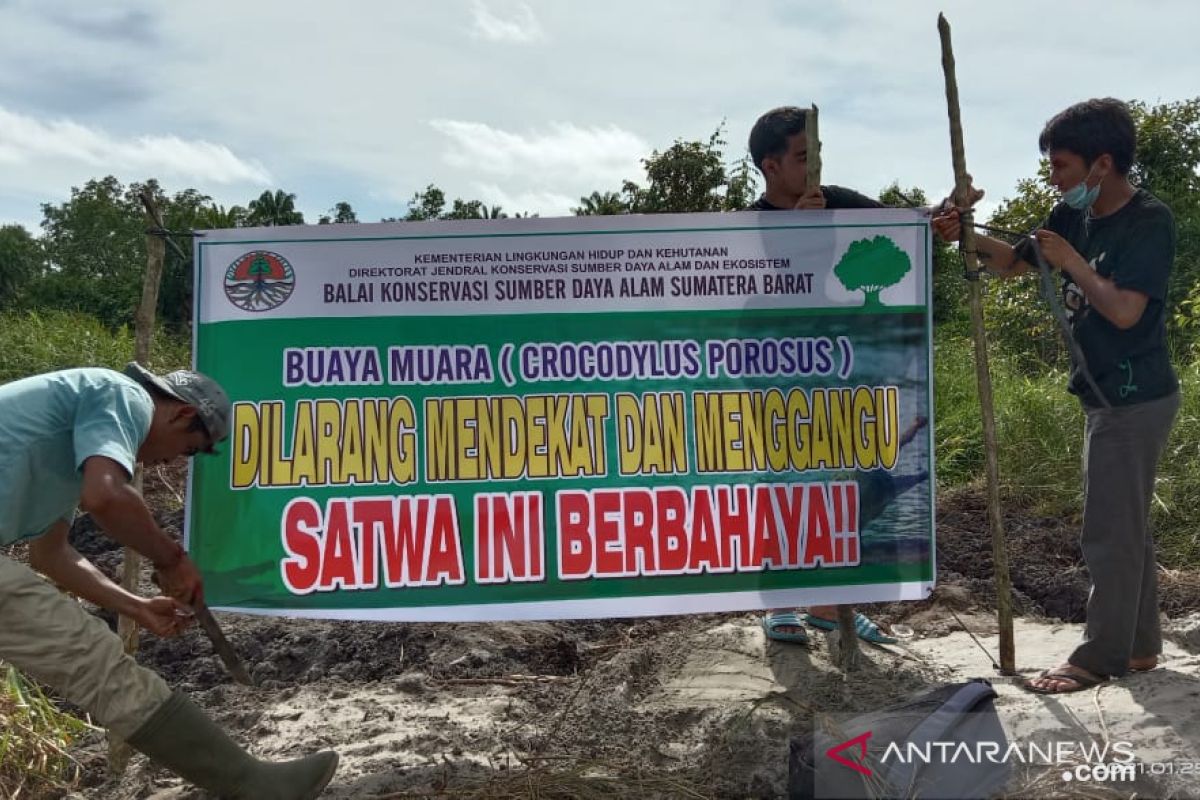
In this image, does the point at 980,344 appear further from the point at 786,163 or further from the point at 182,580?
the point at 182,580

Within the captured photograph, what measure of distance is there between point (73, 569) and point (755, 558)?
83.9 inches

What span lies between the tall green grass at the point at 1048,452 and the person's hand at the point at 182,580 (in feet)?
15.4

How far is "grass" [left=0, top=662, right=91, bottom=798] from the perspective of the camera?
2951mm

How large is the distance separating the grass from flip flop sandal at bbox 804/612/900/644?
2.73 m

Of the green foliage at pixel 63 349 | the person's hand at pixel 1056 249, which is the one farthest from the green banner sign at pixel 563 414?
the green foliage at pixel 63 349

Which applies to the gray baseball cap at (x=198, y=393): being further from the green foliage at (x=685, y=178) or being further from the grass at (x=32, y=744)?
the green foliage at (x=685, y=178)

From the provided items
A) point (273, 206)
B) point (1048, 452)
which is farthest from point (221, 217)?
point (1048, 452)

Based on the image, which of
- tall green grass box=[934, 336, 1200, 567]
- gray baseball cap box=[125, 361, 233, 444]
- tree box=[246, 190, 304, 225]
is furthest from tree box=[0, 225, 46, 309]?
gray baseball cap box=[125, 361, 233, 444]

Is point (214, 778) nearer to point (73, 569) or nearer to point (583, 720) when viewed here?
point (73, 569)

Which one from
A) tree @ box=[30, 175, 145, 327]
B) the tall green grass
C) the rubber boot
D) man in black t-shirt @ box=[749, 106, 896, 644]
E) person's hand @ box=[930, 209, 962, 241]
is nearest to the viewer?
the rubber boot

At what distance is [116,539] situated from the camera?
2232 millimetres

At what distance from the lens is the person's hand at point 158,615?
99.1 inches

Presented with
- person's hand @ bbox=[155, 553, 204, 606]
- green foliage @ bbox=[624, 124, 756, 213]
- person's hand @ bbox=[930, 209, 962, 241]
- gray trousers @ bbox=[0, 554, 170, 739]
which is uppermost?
green foliage @ bbox=[624, 124, 756, 213]

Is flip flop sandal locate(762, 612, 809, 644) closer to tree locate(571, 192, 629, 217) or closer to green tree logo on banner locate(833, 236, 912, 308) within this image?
green tree logo on banner locate(833, 236, 912, 308)
